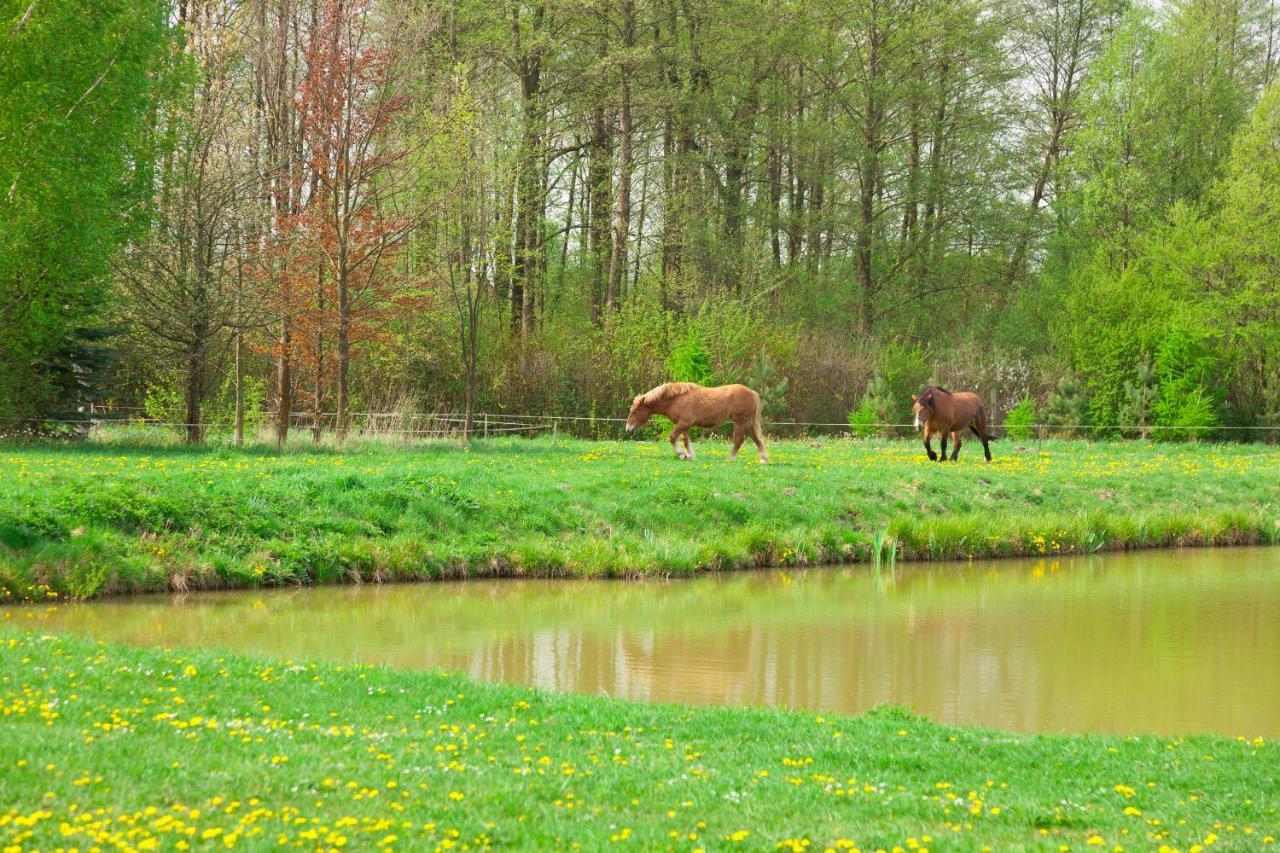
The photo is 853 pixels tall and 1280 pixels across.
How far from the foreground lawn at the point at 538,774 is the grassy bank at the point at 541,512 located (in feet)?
21.6

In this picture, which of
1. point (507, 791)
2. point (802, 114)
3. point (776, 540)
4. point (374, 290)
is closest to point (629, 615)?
point (776, 540)

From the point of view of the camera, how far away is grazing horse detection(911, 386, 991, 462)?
2597 centimetres

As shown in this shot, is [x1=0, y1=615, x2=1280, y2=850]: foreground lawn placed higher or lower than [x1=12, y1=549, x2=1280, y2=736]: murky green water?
higher

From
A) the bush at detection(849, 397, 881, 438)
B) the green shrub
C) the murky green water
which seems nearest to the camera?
the murky green water

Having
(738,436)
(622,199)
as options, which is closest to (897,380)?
(622,199)

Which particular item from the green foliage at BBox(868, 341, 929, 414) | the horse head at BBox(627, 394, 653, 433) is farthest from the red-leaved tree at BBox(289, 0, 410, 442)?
the green foliage at BBox(868, 341, 929, 414)

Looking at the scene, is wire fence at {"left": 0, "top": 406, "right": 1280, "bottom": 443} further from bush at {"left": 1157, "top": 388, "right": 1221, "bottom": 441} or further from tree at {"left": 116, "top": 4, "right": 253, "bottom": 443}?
tree at {"left": 116, "top": 4, "right": 253, "bottom": 443}

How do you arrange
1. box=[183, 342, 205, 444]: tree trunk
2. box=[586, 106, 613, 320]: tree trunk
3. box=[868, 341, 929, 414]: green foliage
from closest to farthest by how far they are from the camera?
box=[183, 342, 205, 444]: tree trunk
box=[868, 341, 929, 414]: green foliage
box=[586, 106, 613, 320]: tree trunk

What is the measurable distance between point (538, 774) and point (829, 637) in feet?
23.6

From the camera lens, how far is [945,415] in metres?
26.4

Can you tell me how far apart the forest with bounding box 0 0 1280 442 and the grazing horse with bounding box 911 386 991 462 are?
8.54 m

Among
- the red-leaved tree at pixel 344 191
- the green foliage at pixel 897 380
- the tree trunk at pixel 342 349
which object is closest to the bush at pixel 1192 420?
the green foliage at pixel 897 380

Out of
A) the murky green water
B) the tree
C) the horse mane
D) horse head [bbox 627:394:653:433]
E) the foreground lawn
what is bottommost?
the murky green water

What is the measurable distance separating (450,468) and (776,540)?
5902mm
